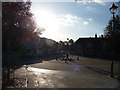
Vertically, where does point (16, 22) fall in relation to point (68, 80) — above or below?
above

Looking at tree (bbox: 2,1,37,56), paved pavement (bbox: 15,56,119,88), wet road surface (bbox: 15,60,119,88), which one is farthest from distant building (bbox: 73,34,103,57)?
tree (bbox: 2,1,37,56)

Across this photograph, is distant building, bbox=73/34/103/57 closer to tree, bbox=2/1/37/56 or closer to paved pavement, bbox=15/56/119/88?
paved pavement, bbox=15/56/119/88

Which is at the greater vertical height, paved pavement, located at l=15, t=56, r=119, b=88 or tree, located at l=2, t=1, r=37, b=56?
tree, located at l=2, t=1, r=37, b=56

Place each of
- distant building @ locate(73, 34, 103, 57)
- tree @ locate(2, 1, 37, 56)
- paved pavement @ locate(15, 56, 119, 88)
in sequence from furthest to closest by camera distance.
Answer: distant building @ locate(73, 34, 103, 57)
tree @ locate(2, 1, 37, 56)
paved pavement @ locate(15, 56, 119, 88)

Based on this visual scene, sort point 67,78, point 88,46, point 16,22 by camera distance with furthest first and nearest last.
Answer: point 88,46 → point 67,78 → point 16,22

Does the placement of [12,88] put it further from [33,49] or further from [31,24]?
[33,49]

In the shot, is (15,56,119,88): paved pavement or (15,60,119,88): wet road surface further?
(15,56,119,88): paved pavement

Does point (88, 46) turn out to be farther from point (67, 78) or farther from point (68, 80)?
point (68, 80)

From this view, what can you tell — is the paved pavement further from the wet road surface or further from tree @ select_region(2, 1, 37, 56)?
tree @ select_region(2, 1, 37, 56)

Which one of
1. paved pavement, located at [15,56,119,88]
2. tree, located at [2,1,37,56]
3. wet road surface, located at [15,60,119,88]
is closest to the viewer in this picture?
wet road surface, located at [15,60,119,88]

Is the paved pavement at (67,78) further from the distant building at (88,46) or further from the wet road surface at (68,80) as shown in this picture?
the distant building at (88,46)

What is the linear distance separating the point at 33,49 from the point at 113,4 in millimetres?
49521

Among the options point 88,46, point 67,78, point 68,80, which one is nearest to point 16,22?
point 68,80

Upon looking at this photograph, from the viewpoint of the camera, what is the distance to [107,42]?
181 ft
